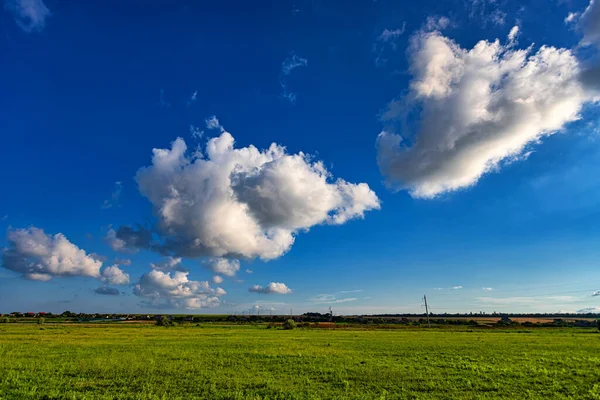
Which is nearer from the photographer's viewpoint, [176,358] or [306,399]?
[306,399]

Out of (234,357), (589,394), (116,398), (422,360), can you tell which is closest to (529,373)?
(589,394)

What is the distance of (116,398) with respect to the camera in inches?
731

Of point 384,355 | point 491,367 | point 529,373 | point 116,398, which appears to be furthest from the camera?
point 384,355

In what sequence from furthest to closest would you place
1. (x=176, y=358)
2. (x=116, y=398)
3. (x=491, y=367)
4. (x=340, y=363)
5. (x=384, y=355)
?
(x=384, y=355)
(x=176, y=358)
(x=340, y=363)
(x=491, y=367)
(x=116, y=398)

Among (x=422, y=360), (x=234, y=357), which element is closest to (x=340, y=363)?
(x=422, y=360)

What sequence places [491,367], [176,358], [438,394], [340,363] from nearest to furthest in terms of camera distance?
[438,394] < [491,367] < [340,363] < [176,358]

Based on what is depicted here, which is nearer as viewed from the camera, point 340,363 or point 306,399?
point 306,399

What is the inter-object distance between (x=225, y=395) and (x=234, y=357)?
16.8 metres

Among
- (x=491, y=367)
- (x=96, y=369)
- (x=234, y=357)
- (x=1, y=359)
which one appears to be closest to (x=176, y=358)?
(x=234, y=357)

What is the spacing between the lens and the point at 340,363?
31.0 m

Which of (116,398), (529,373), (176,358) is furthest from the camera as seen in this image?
(176,358)

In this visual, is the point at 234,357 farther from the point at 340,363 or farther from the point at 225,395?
the point at 225,395

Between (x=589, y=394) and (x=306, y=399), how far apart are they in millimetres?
16355

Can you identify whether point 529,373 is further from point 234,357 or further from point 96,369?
point 96,369
